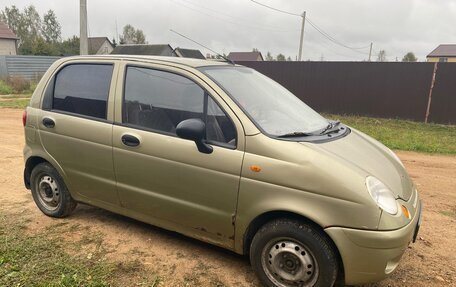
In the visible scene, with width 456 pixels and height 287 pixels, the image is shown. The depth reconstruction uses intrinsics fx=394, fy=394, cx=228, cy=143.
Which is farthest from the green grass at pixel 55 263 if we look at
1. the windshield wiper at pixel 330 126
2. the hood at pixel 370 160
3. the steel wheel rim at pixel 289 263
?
the windshield wiper at pixel 330 126

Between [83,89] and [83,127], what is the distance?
0.42 m

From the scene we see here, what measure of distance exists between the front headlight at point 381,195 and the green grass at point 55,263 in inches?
72.7

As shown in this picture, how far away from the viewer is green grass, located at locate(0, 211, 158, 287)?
317 centimetres

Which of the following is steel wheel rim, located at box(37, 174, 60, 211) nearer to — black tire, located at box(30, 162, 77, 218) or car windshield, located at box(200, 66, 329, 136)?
black tire, located at box(30, 162, 77, 218)

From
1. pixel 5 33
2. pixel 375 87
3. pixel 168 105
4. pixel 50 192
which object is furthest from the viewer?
pixel 5 33

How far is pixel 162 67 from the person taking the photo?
3.61 m

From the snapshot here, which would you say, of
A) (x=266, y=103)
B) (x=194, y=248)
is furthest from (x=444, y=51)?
Result: (x=194, y=248)

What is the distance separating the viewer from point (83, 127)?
3.91 meters

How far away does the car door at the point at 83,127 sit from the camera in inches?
150

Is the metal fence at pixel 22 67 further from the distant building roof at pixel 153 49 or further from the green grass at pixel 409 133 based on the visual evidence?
the green grass at pixel 409 133

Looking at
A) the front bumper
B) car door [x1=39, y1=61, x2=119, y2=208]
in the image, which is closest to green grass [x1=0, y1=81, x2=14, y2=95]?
car door [x1=39, y1=61, x2=119, y2=208]

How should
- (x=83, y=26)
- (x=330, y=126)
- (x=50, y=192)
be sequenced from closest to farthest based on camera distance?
(x=330, y=126), (x=50, y=192), (x=83, y=26)

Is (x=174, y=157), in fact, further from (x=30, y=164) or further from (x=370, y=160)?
(x=30, y=164)

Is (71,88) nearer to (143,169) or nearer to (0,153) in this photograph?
(143,169)
